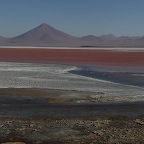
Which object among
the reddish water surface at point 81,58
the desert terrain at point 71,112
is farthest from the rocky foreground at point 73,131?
the reddish water surface at point 81,58

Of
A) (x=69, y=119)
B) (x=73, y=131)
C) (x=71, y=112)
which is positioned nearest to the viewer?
(x=73, y=131)

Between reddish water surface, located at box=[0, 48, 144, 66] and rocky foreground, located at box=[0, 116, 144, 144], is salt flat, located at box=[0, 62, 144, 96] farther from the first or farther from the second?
reddish water surface, located at box=[0, 48, 144, 66]

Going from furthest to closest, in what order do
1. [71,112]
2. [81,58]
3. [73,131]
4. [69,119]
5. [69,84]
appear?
1. [81,58]
2. [69,84]
3. [71,112]
4. [69,119]
5. [73,131]

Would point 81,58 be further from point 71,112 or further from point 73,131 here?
point 73,131

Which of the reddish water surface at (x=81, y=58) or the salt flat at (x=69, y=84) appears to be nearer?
the salt flat at (x=69, y=84)

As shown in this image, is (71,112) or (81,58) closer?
(71,112)

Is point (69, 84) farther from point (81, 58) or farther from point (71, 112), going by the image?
point (81, 58)

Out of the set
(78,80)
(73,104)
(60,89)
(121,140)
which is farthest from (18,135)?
(78,80)

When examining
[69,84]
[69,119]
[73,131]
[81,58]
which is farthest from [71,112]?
[81,58]

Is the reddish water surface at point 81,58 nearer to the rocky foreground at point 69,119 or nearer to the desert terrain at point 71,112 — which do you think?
the desert terrain at point 71,112

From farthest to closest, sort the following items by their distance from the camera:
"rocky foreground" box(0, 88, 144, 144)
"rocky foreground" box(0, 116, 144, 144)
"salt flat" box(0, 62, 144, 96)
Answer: "salt flat" box(0, 62, 144, 96), "rocky foreground" box(0, 88, 144, 144), "rocky foreground" box(0, 116, 144, 144)

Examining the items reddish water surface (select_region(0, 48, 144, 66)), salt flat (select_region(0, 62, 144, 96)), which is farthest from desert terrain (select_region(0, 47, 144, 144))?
reddish water surface (select_region(0, 48, 144, 66))

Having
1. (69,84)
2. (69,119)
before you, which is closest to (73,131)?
(69,119)

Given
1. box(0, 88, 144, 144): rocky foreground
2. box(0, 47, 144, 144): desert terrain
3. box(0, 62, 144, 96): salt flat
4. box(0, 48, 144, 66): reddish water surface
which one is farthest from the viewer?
box(0, 48, 144, 66): reddish water surface
